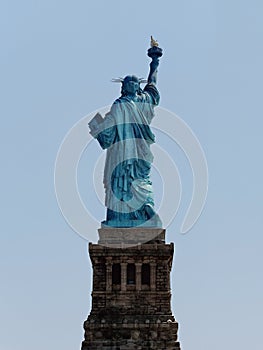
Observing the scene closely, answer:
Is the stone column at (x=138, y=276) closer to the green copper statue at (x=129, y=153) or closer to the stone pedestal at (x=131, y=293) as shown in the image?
the stone pedestal at (x=131, y=293)

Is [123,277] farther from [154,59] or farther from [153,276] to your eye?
[154,59]

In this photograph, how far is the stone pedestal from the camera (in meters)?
50.5

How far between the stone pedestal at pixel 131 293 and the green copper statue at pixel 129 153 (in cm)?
102

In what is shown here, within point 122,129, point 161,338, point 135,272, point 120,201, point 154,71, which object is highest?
point 154,71

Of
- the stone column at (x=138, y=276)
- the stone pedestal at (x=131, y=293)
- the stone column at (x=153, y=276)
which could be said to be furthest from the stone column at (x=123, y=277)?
the stone column at (x=153, y=276)

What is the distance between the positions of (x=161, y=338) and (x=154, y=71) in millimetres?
14830

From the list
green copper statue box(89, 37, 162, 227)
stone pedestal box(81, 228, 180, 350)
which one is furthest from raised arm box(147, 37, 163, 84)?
stone pedestal box(81, 228, 180, 350)

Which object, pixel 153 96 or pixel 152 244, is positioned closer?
pixel 152 244

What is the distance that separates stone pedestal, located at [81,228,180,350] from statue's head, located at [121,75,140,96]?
7624mm

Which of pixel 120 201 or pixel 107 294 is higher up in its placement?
pixel 120 201

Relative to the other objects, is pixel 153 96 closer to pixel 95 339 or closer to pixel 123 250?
pixel 123 250

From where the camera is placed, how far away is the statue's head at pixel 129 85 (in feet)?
182

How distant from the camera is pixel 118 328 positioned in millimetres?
50688

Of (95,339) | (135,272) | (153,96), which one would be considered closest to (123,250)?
(135,272)
